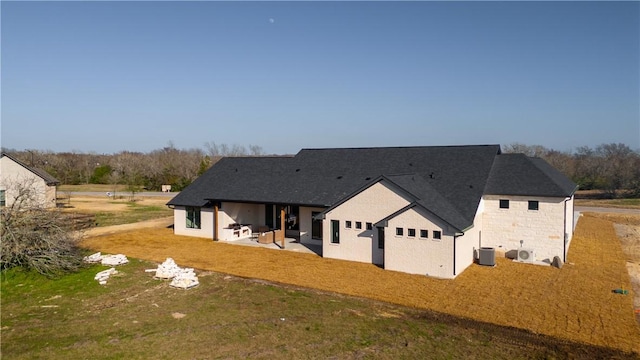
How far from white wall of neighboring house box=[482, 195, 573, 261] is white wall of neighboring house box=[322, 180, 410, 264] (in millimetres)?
5426

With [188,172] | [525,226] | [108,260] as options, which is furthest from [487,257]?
[188,172]

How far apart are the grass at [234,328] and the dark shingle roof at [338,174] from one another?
302 inches

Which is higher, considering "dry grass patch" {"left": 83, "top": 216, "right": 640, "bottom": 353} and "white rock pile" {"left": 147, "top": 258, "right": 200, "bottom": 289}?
"white rock pile" {"left": 147, "top": 258, "right": 200, "bottom": 289}

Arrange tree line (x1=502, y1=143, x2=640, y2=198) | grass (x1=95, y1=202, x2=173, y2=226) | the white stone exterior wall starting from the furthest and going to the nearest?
1. tree line (x1=502, y1=143, x2=640, y2=198)
2. grass (x1=95, y1=202, x2=173, y2=226)
3. the white stone exterior wall

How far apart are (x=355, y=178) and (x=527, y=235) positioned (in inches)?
366

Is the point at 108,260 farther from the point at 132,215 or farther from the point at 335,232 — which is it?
the point at 132,215

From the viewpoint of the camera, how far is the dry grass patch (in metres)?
12.5

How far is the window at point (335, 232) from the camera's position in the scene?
20.2 m

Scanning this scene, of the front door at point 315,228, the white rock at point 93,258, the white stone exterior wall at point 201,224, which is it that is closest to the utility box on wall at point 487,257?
the front door at point 315,228

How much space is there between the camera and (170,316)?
12.7 meters

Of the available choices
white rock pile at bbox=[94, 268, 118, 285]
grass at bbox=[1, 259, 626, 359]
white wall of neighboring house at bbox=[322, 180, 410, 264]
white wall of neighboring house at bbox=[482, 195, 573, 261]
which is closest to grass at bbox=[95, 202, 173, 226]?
white rock pile at bbox=[94, 268, 118, 285]

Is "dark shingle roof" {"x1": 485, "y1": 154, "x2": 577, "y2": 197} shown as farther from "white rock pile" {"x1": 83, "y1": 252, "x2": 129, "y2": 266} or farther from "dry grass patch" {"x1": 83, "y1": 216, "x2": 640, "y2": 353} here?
"white rock pile" {"x1": 83, "y1": 252, "x2": 129, "y2": 266}

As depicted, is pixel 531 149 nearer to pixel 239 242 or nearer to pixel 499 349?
pixel 239 242

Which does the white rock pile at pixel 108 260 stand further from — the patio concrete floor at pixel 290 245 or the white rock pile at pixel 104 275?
the patio concrete floor at pixel 290 245
